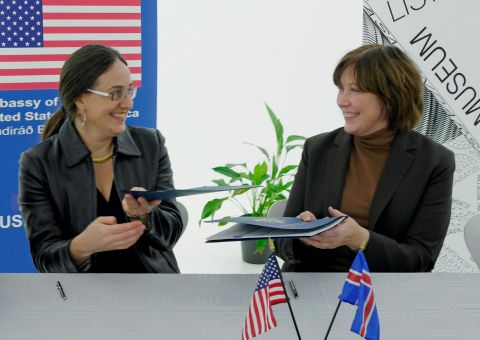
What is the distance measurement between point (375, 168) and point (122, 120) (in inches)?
40.1

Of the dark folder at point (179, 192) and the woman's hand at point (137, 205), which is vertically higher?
the dark folder at point (179, 192)

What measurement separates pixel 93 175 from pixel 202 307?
33.2 inches

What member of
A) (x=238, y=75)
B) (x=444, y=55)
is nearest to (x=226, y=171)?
(x=238, y=75)

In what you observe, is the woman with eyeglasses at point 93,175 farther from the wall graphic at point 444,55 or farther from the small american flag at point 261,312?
the wall graphic at point 444,55

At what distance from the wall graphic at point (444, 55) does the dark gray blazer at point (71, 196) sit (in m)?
2.06

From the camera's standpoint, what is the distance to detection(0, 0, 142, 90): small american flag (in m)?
3.76

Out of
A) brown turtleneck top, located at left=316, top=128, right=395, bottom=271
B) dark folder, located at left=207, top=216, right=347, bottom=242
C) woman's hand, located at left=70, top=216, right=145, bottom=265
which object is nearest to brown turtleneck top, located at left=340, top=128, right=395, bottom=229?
brown turtleneck top, located at left=316, top=128, right=395, bottom=271

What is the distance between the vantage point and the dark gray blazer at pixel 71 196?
7.61 ft

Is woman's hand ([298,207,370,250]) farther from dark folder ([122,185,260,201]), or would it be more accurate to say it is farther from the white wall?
the white wall

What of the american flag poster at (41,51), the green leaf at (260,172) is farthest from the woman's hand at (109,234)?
the green leaf at (260,172)

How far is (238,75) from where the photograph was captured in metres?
4.82

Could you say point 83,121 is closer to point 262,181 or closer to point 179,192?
point 179,192

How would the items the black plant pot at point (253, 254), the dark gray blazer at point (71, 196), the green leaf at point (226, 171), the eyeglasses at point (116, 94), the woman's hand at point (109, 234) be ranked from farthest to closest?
the black plant pot at point (253, 254), the green leaf at point (226, 171), the eyeglasses at point (116, 94), the dark gray blazer at point (71, 196), the woman's hand at point (109, 234)

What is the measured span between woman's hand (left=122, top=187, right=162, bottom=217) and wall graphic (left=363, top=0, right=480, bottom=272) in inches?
92.1
